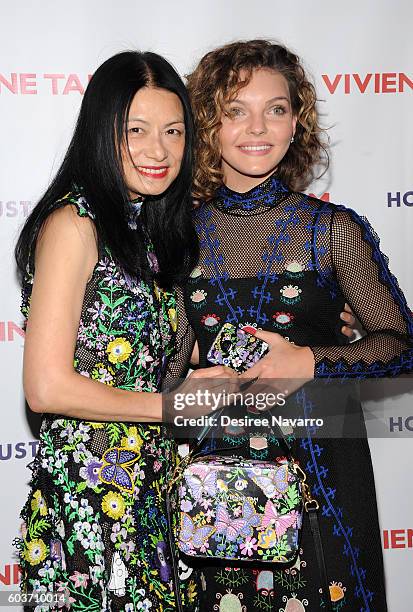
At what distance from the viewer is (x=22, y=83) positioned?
106 inches

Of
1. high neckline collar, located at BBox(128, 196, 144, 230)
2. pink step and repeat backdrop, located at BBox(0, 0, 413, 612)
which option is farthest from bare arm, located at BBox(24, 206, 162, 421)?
pink step and repeat backdrop, located at BBox(0, 0, 413, 612)

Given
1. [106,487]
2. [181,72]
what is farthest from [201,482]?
[181,72]

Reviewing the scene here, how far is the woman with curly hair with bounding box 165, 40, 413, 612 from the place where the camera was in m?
1.95

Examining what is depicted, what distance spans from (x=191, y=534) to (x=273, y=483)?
8.5 inches

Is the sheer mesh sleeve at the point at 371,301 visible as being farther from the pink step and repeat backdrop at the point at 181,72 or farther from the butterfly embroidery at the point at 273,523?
the pink step and repeat backdrop at the point at 181,72

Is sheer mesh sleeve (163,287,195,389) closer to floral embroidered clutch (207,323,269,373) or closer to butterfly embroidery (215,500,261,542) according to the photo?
floral embroidered clutch (207,323,269,373)

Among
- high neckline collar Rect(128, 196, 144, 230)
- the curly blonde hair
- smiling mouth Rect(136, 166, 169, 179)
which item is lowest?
high neckline collar Rect(128, 196, 144, 230)

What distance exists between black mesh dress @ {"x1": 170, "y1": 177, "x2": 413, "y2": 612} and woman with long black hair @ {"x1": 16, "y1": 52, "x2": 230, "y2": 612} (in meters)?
0.26

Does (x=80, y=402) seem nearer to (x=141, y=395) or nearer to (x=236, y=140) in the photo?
(x=141, y=395)

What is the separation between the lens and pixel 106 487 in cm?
171

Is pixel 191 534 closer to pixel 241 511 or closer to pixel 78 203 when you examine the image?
pixel 241 511

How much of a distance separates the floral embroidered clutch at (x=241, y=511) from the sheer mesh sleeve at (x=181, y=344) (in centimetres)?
38

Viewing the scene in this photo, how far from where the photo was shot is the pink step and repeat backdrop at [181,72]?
105 inches

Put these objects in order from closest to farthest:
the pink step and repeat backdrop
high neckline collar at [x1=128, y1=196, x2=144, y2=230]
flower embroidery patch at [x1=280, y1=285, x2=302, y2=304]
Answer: high neckline collar at [x1=128, y1=196, x2=144, y2=230] < flower embroidery patch at [x1=280, y1=285, x2=302, y2=304] < the pink step and repeat backdrop
